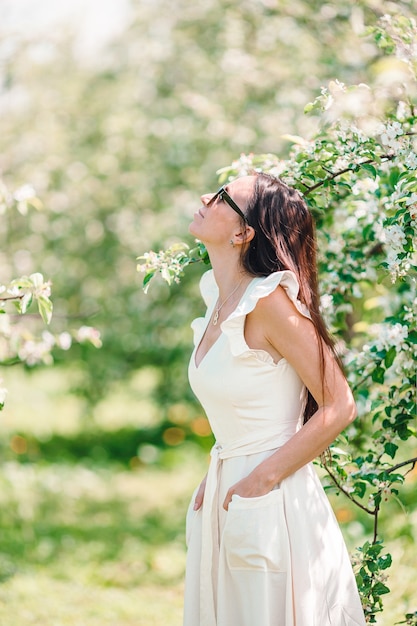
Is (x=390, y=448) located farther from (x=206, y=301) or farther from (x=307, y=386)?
(x=206, y=301)

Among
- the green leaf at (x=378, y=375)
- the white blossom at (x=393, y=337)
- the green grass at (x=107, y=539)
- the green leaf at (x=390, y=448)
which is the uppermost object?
the white blossom at (x=393, y=337)

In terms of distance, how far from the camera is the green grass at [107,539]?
4352 millimetres

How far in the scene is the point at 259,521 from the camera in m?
2.26

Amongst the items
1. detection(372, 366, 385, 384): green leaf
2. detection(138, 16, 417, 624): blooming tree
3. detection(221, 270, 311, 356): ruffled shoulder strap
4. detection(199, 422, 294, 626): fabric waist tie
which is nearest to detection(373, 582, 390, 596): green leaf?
detection(138, 16, 417, 624): blooming tree

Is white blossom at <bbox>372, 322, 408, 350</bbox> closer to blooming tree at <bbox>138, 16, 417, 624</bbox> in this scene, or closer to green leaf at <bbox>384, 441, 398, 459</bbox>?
blooming tree at <bbox>138, 16, 417, 624</bbox>

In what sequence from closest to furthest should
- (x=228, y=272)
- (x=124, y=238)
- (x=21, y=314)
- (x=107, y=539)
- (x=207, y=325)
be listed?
(x=228, y=272) < (x=207, y=325) < (x=21, y=314) < (x=107, y=539) < (x=124, y=238)

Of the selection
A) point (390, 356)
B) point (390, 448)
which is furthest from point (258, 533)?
point (390, 356)

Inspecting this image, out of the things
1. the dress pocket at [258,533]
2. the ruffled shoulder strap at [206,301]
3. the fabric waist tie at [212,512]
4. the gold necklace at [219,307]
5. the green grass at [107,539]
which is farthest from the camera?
the green grass at [107,539]

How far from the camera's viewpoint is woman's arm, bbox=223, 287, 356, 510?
2254 millimetres

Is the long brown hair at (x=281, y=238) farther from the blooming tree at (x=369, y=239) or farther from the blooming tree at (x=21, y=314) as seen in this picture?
the blooming tree at (x=21, y=314)

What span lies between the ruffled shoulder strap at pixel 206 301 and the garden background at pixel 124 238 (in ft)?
6.60

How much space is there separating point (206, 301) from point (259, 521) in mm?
797

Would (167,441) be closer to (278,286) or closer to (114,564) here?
(114,564)

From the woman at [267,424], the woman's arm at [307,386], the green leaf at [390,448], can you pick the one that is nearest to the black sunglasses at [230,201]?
the woman at [267,424]
